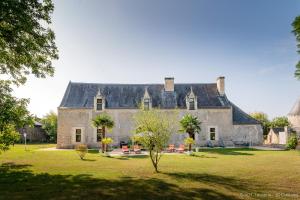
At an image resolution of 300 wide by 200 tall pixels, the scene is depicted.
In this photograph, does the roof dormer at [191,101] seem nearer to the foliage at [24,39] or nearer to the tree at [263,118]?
the foliage at [24,39]

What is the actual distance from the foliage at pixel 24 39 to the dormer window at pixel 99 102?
18.6 meters

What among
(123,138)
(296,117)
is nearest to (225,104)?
(123,138)

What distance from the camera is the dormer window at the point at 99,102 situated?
33.6 meters

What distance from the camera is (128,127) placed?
110ft

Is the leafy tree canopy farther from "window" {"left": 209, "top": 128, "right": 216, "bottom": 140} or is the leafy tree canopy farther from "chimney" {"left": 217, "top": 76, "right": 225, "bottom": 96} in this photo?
"chimney" {"left": 217, "top": 76, "right": 225, "bottom": 96}

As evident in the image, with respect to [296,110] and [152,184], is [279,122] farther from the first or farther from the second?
[152,184]

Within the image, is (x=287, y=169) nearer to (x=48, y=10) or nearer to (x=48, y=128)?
(x=48, y=10)

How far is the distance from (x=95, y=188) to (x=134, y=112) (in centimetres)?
2375

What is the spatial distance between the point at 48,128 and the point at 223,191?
49.7 meters

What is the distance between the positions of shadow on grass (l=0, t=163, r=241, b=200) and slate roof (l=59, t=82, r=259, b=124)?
21.9 metres

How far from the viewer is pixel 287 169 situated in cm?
1460

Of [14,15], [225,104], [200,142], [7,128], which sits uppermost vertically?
[14,15]

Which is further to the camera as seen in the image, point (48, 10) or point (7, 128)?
point (48, 10)

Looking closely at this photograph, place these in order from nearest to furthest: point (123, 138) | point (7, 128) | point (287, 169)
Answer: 1. point (7, 128)
2. point (287, 169)
3. point (123, 138)
